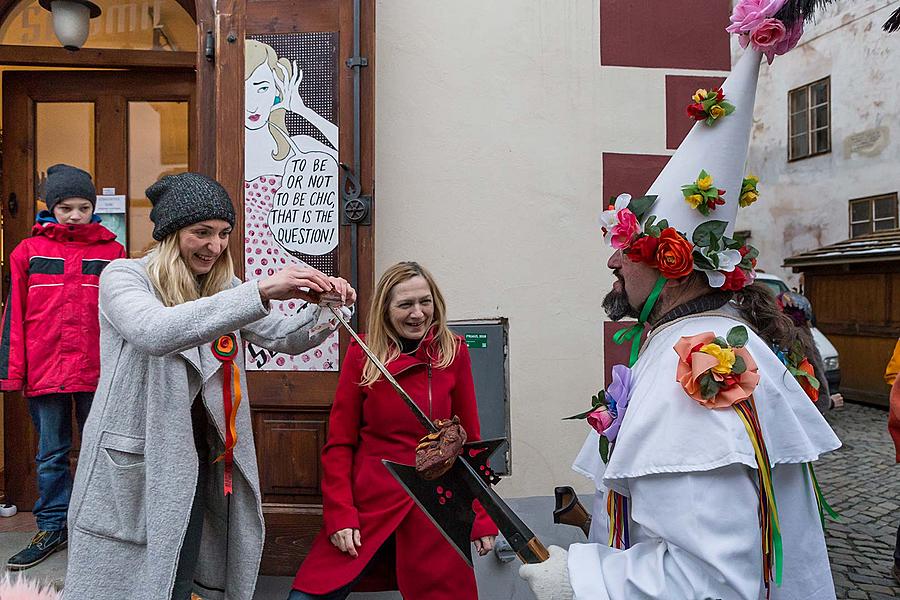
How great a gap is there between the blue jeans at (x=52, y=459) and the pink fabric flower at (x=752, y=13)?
316cm

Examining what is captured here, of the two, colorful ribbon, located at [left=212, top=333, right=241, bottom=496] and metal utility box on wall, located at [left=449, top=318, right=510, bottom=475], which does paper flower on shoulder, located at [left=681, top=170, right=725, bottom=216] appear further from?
metal utility box on wall, located at [left=449, top=318, right=510, bottom=475]

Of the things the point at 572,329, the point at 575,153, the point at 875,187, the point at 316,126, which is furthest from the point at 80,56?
the point at 875,187

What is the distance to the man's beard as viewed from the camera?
1870 millimetres

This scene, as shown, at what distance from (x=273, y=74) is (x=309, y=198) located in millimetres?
617

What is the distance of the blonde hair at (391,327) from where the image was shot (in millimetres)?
2723

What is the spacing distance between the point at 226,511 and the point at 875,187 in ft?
47.8

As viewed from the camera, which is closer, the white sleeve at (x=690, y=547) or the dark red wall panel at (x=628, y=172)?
the white sleeve at (x=690, y=547)

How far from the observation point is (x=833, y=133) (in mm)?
14492

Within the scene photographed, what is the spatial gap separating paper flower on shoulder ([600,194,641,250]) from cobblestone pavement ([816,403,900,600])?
3112mm

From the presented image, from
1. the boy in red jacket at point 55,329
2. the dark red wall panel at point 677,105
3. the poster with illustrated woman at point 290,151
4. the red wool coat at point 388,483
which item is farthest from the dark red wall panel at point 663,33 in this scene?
the boy in red jacket at point 55,329

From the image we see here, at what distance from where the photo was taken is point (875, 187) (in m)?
13.7

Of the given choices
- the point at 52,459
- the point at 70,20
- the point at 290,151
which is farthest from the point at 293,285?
the point at 70,20

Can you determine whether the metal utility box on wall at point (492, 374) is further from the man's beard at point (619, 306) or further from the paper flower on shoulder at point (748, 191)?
the paper flower on shoulder at point (748, 191)

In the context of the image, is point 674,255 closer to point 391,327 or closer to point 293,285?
point 293,285
